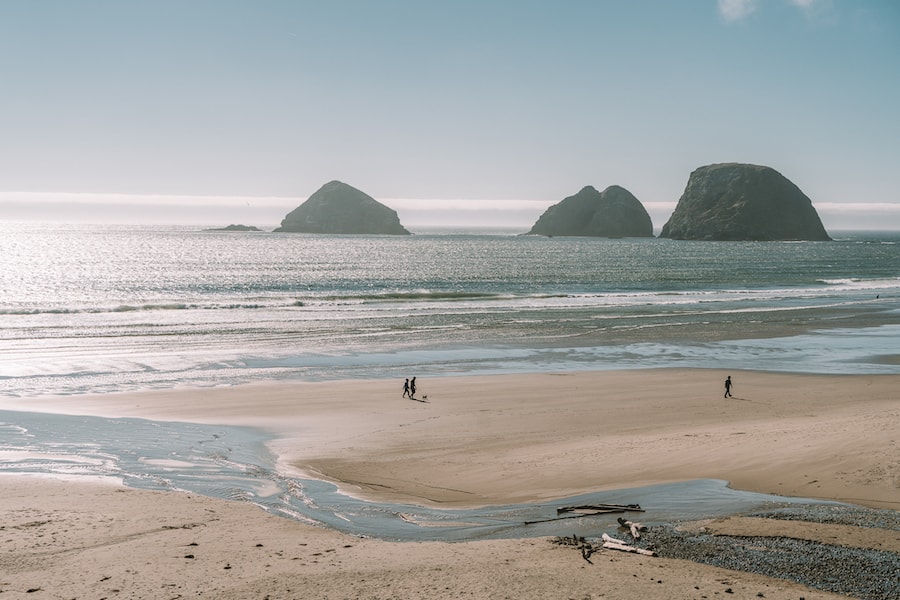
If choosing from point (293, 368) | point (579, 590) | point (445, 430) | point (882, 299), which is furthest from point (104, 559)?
point (882, 299)

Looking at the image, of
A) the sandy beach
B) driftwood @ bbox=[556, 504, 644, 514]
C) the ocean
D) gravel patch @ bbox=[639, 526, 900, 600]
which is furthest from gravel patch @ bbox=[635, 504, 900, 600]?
the ocean

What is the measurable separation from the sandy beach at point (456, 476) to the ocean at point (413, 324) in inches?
217

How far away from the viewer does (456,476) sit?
17.8 metres

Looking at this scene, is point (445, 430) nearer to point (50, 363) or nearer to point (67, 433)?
point (67, 433)

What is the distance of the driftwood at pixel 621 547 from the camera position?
11.4 metres

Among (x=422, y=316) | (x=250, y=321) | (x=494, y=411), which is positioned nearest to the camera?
(x=494, y=411)

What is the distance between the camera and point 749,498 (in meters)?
14.5

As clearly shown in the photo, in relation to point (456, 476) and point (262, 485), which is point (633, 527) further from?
point (262, 485)

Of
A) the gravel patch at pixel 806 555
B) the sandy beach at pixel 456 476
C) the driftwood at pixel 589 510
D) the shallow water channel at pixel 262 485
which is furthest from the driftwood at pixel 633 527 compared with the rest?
the sandy beach at pixel 456 476

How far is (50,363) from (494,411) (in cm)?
2552

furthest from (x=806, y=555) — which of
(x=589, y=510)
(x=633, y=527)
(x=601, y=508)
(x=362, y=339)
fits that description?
(x=362, y=339)

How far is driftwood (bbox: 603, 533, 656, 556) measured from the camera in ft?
37.2

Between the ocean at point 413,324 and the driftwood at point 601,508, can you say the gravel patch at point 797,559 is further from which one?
the ocean at point 413,324

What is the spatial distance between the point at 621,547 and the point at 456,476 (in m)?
6.77
